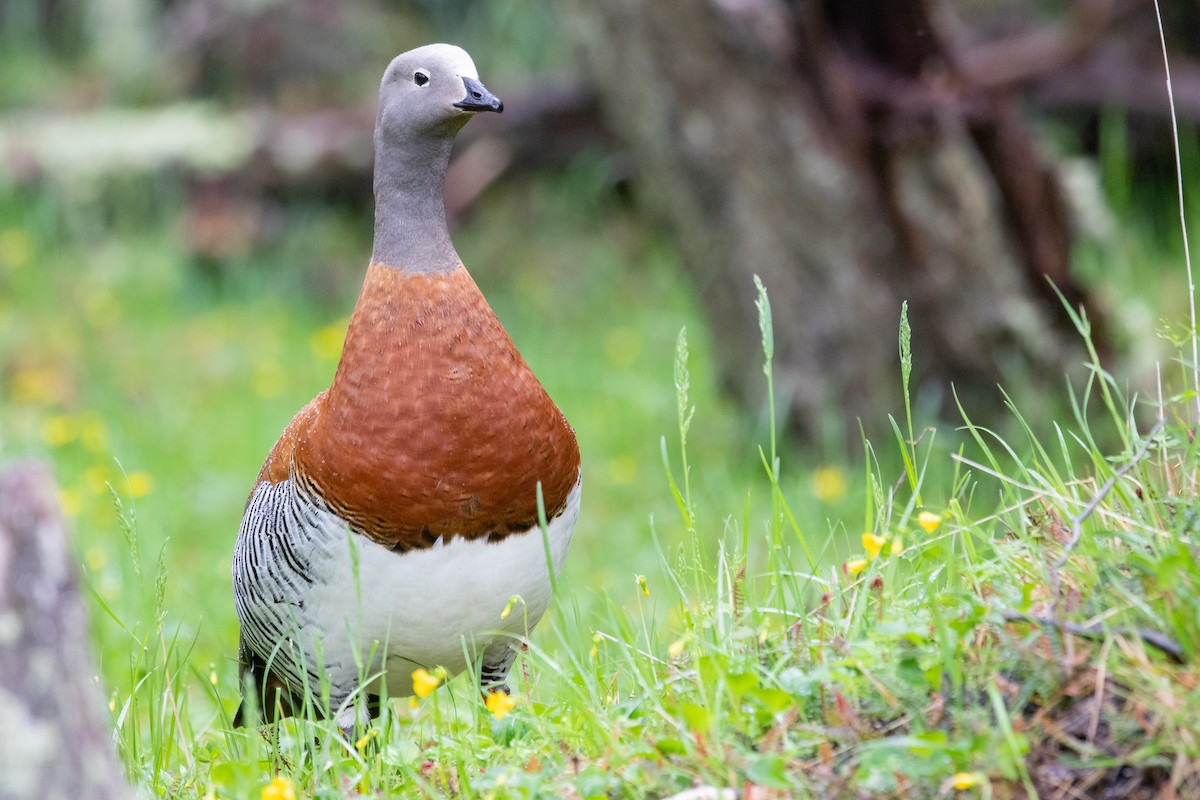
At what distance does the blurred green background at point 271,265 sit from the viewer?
5.38 meters

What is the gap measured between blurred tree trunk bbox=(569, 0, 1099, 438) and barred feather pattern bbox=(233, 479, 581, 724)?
2651mm

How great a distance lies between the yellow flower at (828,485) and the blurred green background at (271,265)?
1 cm

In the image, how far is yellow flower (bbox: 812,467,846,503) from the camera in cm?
486

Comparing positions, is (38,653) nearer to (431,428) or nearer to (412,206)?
(431,428)

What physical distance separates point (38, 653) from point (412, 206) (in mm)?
1360

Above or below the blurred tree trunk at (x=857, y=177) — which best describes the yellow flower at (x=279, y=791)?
below

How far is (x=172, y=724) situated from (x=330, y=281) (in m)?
4.90

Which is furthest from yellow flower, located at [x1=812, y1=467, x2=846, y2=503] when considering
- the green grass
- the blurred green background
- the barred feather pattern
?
the barred feather pattern

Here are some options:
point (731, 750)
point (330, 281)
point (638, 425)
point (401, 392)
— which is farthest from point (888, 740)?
point (330, 281)

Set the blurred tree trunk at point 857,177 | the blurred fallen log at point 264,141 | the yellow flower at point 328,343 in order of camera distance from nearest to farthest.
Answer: the blurred tree trunk at point 857,177 → the yellow flower at point 328,343 → the blurred fallen log at point 264,141

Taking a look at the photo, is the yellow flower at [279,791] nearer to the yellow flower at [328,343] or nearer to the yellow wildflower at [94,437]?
the yellow wildflower at [94,437]

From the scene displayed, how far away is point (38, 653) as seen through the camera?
5.05 feet

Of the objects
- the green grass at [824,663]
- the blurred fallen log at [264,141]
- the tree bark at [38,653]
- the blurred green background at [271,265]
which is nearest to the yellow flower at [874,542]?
the green grass at [824,663]

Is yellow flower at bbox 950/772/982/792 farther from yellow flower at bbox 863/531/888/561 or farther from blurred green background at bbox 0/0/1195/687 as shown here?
blurred green background at bbox 0/0/1195/687
